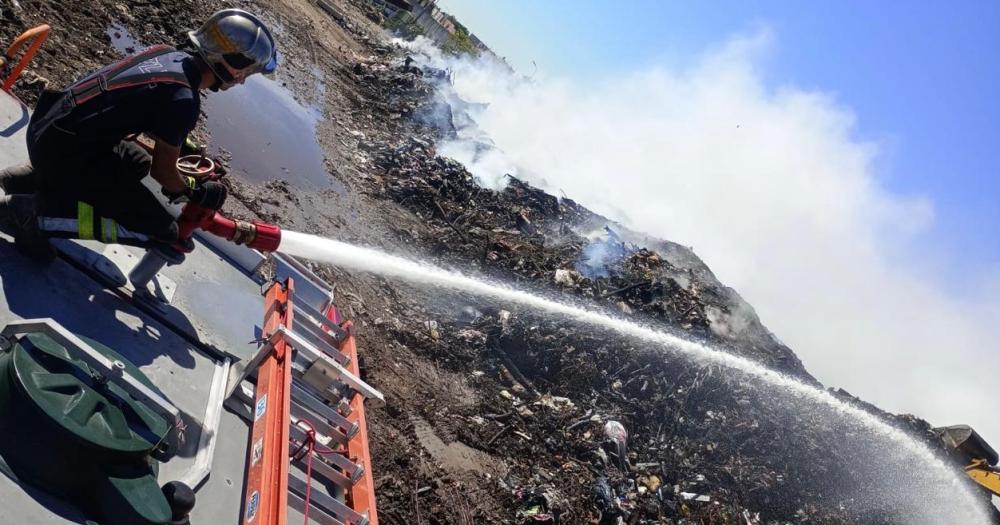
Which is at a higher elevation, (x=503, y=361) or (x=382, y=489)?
(x=503, y=361)

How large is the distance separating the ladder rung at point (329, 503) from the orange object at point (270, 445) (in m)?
0.24

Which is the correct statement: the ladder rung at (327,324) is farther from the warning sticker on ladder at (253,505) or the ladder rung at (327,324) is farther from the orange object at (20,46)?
the orange object at (20,46)

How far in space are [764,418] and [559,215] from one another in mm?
5458

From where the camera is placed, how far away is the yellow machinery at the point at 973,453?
9961 millimetres

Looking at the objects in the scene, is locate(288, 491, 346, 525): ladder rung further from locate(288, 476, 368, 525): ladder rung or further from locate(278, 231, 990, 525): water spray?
locate(278, 231, 990, 525): water spray

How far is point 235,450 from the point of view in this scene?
361 centimetres

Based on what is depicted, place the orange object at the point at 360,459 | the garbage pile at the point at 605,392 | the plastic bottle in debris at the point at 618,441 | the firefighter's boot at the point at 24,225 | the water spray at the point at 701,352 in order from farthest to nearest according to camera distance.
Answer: the water spray at the point at 701,352, the plastic bottle in debris at the point at 618,441, the garbage pile at the point at 605,392, the orange object at the point at 360,459, the firefighter's boot at the point at 24,225

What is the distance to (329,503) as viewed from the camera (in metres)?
3.62

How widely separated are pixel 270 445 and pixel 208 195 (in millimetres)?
1458

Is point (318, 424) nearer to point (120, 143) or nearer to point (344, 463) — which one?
point (344, 463)

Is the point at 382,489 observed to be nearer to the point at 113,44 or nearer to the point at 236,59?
the point at 236,59

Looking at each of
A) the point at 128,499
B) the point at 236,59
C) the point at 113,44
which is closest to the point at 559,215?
the point at 113,44

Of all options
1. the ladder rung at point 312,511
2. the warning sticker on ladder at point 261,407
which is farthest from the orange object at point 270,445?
the ladder rung at point 312,511

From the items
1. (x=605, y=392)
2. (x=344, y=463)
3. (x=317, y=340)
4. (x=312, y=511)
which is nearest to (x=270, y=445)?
(x=312, y=511)
